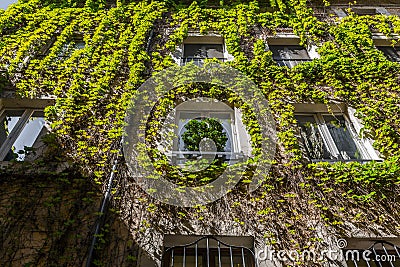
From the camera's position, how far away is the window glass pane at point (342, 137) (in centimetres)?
588

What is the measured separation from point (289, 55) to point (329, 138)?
3.15 m

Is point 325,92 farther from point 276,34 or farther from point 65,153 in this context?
point 65,153

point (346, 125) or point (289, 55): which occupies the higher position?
point (289, 55)

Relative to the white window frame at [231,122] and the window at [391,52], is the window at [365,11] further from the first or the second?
the white window frame at [231,122]

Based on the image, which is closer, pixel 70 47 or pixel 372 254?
pixel 372 254

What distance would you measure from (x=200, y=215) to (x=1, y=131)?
14.0ft

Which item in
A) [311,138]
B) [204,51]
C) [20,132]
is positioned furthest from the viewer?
[204,51]

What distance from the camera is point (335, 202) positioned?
15.9ft

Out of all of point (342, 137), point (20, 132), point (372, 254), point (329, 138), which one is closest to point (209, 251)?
point (372, 254)

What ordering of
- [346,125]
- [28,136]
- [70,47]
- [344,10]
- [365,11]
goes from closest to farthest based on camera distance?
1. [28,136]
2. [346,125]
3. [70,47]
4. [344,10]
5. [365,11]

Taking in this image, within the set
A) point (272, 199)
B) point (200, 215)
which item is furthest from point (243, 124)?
point (200, 215)

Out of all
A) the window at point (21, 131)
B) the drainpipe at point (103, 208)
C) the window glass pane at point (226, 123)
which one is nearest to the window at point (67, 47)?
the window at point (21, 131)

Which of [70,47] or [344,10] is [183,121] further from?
[344,10]

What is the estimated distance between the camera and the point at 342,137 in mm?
6164
